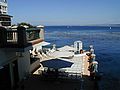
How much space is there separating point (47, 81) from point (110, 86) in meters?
6.23

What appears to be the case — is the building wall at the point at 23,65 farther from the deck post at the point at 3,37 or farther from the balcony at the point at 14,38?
the deck post at the point at 3,37

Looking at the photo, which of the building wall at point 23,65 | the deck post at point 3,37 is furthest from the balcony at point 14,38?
the building wall at point 23,65

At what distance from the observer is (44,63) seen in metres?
18.0

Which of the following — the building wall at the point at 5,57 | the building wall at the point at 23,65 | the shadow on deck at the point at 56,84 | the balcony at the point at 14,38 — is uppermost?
the balcony at the point at 14,38

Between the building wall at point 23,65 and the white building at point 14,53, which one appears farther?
the building wall at point 23,65

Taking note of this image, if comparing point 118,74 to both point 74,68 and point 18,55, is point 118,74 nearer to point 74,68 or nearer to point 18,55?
point 74,68

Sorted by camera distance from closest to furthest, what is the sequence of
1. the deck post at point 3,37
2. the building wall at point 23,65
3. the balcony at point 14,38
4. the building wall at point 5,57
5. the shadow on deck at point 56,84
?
1. the deck post at point 3,37
2. the balcony at point 14,38
3. the building wall at point 5,57
4. the shadow on deck at point 56,84
5. the building wall at point 23,65

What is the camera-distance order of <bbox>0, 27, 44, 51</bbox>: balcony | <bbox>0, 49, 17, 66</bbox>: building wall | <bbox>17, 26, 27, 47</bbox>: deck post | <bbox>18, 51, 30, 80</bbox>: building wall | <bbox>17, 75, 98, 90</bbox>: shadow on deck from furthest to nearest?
<bbox>18, 51, 30, 80</bbox>: building wall < <bbox>17, 75, 98, 90</bbox>: shadow on deck < <bbox>17, 26, 27, 47</bbox>: deck post < <bbox>0, 49, 17, 66</bbox>: building wall < <bbox>0, 27, 44, 51</bbox>: balcony

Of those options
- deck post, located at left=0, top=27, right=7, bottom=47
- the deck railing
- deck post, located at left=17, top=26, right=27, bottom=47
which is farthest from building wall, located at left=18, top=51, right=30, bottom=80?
deck post, located at left=0, top=27, right=7, bottom=47

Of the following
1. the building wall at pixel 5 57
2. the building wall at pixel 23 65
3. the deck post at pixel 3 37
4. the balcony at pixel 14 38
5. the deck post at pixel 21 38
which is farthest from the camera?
the building wall at pixel 23 65

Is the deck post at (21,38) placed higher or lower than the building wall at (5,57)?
higher

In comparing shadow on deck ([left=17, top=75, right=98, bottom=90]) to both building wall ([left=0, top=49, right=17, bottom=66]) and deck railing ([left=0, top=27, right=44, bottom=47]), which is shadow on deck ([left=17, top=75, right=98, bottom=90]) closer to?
building wall ([left=0, top=49, right=17, bottom=66])

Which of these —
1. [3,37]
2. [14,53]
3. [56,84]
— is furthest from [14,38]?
[56,84]

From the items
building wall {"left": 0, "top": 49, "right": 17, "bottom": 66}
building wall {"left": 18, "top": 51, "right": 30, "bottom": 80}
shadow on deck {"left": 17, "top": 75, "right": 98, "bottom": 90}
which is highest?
building wall {"left": 0, "top": 49, "right": 17, "bottom": 66}
